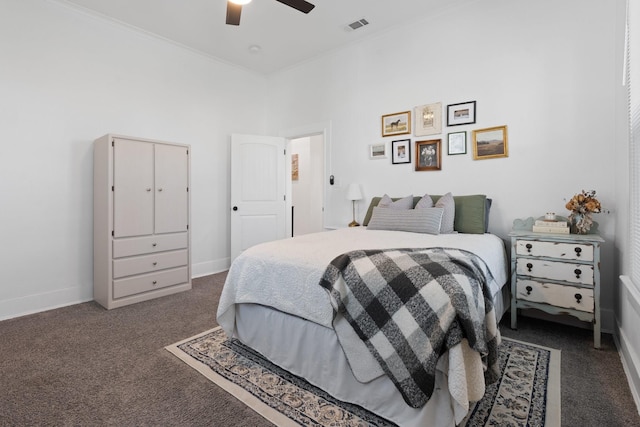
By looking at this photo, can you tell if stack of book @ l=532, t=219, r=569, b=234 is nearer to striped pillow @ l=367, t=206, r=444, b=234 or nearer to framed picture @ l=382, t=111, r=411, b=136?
striped pillow @ l=367, t=206, r=444, b=234

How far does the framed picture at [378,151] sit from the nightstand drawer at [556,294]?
1978 mm

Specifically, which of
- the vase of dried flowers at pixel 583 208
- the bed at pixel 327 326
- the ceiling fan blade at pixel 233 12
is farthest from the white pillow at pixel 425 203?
the ceiling fan blade at pixel 233 12

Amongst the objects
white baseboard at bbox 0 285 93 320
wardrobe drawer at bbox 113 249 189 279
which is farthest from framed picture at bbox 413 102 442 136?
white baseboard at bbox 0 285 93 320

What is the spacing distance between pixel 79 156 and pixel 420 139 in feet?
11.9

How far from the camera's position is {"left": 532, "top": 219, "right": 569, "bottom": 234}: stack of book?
2.42m

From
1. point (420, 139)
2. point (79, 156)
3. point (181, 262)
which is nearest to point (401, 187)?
point (420, 139)

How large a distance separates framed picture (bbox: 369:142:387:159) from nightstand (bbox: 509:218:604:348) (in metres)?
1.72

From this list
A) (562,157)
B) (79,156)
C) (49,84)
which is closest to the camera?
(562,157)

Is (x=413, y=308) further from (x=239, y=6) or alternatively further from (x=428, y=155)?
(x=239, y=6)

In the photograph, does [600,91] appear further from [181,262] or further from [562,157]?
[181,262]

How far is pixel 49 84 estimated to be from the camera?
2.99m

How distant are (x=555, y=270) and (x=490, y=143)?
1.31 m

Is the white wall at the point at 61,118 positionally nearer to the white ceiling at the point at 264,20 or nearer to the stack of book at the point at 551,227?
the white ceiling at the point at 264,20

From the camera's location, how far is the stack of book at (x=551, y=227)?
2.42 meters
